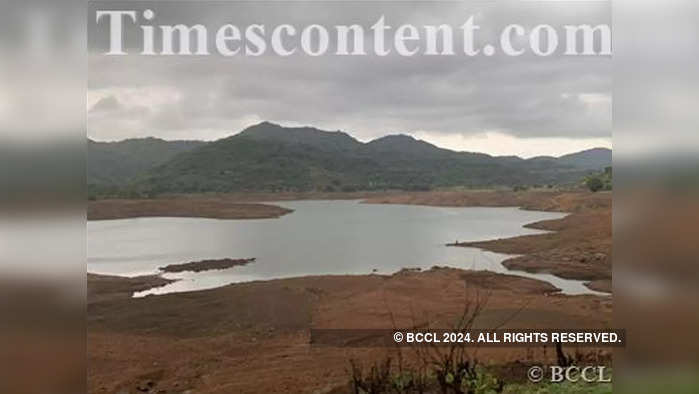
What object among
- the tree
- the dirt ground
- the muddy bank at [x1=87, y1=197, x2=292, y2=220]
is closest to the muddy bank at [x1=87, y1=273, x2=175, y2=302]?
the dirt ground

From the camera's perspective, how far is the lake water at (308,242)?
11.4 ft

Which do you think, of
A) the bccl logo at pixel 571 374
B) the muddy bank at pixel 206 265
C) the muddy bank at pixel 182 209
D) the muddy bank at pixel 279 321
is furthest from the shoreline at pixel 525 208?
the bccl logo at pixel 571 374

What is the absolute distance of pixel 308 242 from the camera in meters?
3.51

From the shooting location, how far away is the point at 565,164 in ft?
11.5

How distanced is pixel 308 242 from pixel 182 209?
2.52ft

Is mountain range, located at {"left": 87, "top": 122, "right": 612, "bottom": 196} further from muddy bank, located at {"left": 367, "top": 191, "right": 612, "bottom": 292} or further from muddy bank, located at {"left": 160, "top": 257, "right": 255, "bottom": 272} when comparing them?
muddy bank, located at {"left": 160, "top": 257, "right": 255, "bottom": 272}

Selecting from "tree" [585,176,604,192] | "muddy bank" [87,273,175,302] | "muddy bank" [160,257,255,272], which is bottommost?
"muddy bank" [87,273,175,302]

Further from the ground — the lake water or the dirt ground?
the lake water

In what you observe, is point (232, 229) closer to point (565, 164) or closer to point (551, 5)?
point (565, 164)

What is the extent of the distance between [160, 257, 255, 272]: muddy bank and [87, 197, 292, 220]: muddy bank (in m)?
0.26

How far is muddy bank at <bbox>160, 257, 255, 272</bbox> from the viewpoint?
345cm

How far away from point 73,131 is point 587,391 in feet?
11.0

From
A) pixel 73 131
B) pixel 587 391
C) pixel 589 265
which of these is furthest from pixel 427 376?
pixel 73 131

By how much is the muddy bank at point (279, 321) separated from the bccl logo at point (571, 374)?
0.09 m
